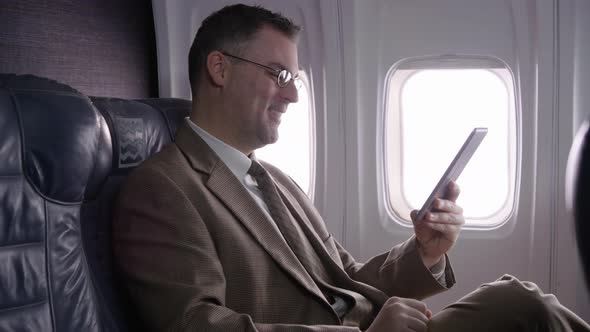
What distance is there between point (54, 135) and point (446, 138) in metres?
2.20

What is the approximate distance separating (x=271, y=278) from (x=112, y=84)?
1530 millimetres

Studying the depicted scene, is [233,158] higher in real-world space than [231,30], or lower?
lower

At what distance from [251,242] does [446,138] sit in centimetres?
172

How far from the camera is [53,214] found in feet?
4.47

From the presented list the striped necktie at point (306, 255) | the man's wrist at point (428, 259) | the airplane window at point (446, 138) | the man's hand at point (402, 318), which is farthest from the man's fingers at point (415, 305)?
the airplane window at point (446, 138)

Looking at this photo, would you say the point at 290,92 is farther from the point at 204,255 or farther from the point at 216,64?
the point at 204,255

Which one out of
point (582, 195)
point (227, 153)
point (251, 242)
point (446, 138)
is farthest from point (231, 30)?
point (446, 138)

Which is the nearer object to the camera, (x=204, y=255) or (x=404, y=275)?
(x=204, y=255)

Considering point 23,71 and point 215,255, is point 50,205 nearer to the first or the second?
point 215,255

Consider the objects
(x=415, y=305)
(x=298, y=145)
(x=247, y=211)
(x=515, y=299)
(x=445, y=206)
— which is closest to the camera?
(x=515, y=299)

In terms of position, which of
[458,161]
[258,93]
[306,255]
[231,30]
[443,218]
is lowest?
[306,255]

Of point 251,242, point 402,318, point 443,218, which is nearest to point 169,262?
point 251,242

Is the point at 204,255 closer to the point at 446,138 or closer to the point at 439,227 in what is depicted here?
the point at 439,227

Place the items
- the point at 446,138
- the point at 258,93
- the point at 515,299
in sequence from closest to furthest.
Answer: the point at 515,299 < the point at 258,93 < the point at 446,138
